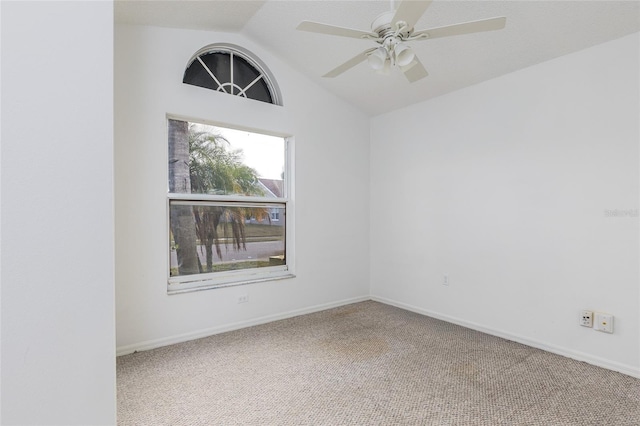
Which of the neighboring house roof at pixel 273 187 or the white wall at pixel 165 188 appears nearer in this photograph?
the white wall at pixel 165 188

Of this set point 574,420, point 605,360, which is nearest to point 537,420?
point 574,420

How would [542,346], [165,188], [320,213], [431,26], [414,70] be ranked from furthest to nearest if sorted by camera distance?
[320,213]
[165,188]
[542,346]
[431,26]
[414,70]

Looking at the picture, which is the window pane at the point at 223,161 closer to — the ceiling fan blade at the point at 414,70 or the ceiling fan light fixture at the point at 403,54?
the ceiling fan blade at the point at 414,70

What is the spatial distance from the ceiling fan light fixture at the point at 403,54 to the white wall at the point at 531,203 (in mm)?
1606

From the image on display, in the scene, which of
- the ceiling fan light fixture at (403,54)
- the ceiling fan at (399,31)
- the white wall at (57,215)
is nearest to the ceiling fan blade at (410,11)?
the ceiling fan at (399,31)

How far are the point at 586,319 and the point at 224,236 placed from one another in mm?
3147

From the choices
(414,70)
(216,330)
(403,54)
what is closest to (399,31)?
(403,54)

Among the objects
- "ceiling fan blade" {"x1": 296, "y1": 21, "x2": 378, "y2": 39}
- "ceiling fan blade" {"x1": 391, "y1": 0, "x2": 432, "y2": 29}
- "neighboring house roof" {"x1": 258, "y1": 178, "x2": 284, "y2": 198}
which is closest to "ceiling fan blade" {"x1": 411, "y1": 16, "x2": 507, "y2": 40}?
"ceiling fan blade" {"x1": 391, "y1": 0, "x2": 432, "y2": 29}

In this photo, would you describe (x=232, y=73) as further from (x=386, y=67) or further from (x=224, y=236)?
(x=386, y=67)

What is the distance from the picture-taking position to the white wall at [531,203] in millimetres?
2463

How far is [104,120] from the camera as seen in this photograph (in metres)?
1.30

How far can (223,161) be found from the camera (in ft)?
11.1

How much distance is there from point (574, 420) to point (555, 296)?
1140 mm

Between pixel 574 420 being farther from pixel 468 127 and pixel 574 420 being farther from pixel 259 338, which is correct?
pixel 468 127
